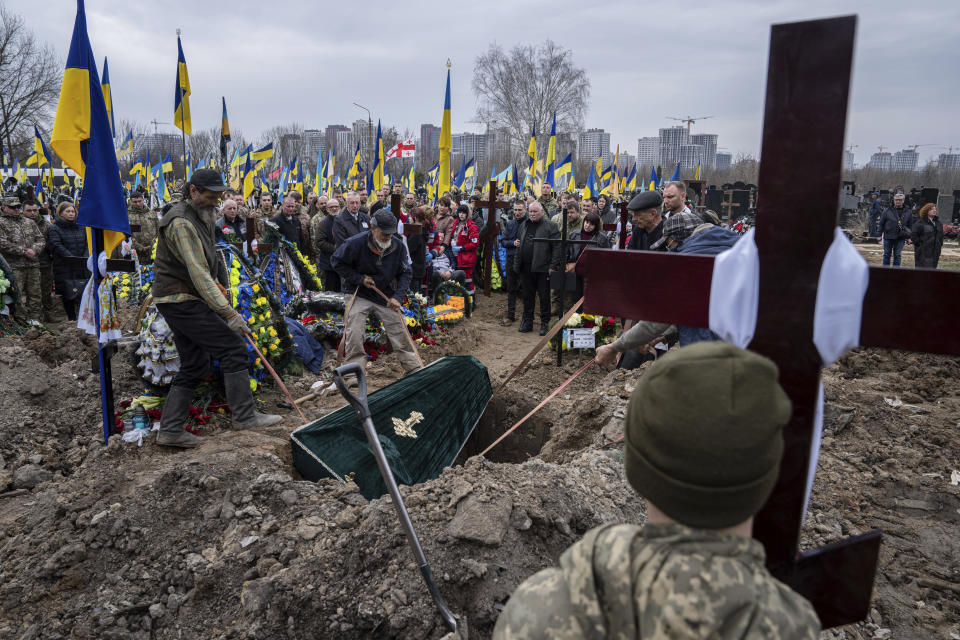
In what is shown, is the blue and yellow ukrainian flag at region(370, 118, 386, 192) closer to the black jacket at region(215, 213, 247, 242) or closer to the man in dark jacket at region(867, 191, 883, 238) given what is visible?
the black jacket at region(215, 213, 247, 242)

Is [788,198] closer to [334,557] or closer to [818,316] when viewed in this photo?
[818,316]

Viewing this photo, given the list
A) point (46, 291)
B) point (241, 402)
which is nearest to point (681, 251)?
point (241, 402)

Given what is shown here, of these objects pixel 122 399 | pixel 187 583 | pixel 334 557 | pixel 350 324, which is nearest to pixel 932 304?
pixel 334 557

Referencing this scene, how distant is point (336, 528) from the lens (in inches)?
115

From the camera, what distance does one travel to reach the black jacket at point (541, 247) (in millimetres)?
9477

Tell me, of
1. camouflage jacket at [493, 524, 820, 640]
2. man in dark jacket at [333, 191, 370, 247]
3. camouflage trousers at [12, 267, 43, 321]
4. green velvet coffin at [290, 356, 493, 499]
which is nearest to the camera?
camouflage jacket at [493, 524, 820, 640]

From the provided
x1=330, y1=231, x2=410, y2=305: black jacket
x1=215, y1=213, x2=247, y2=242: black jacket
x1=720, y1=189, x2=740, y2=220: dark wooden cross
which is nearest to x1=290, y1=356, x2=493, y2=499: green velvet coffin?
x1=330, y1=231, x2=410, y2=305: black jacket

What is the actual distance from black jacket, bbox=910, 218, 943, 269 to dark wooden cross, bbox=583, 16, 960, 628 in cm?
1528

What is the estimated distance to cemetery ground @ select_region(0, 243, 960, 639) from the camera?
2.49 metres

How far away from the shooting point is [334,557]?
2625 mm

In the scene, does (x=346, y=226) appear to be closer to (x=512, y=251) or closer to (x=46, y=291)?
(x=512, y=251)

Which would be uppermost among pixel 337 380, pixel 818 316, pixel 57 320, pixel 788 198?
pixel 788 198

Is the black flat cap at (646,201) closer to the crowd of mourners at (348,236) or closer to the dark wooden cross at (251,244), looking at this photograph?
the crowd of mourners at (348,236)

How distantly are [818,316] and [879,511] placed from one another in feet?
9.15
